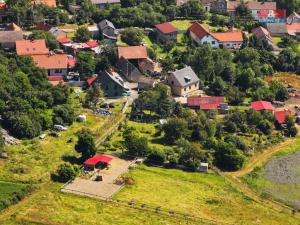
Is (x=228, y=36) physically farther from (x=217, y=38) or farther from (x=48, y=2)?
(x=48, y=2)

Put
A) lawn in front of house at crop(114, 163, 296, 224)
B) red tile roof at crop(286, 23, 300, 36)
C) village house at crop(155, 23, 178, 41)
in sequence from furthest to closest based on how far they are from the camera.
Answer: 1. red tile roof at crop(286, 23, 300, 36)
2. village house at crop(155, 23, 178, 41)
3. lawn in front of house at crop(114, 163, 296, 224)

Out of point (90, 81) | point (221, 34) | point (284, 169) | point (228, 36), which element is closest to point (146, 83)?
point (90, 81)

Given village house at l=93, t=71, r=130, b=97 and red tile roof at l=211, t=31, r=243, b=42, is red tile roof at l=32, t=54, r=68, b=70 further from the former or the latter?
red tile roof at l=211, t=31, r=243, b=42

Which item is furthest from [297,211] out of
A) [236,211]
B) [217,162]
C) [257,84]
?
[257,84]

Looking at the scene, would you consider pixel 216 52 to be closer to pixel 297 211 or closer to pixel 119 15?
pixel 119 15

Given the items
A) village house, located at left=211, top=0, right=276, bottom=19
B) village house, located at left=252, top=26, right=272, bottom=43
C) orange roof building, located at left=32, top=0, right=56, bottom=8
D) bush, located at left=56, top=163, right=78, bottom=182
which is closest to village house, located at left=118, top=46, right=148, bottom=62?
orange roof building, located at left=32, top=0, right=56, bottom=8

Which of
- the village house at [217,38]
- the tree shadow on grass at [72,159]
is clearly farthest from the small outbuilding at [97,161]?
the village house at [217,38]
